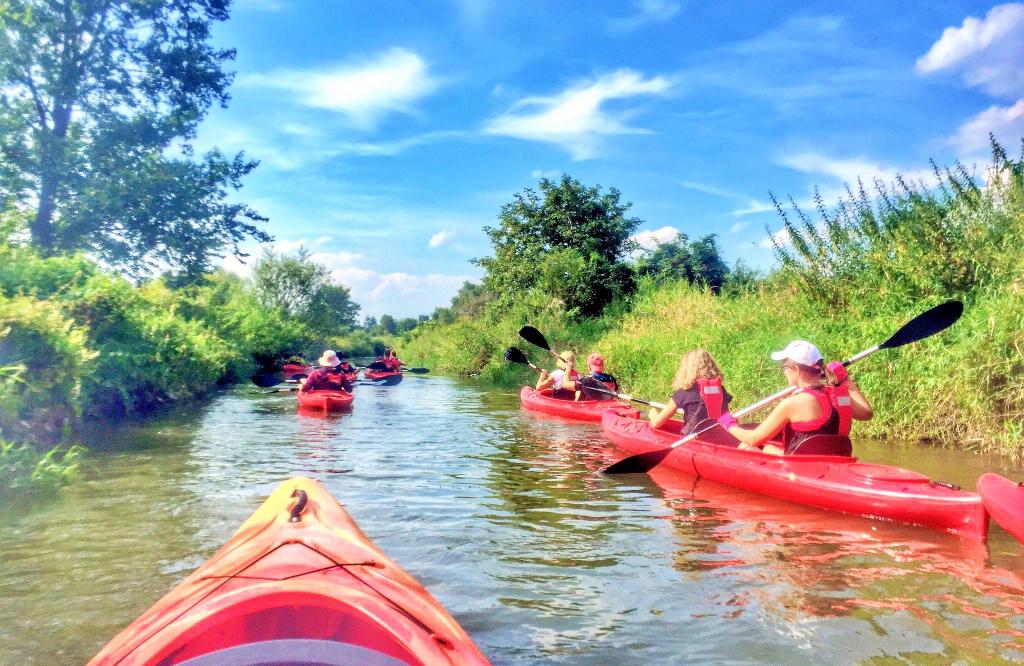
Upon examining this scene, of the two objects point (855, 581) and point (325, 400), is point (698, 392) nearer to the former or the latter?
point (855, 581)

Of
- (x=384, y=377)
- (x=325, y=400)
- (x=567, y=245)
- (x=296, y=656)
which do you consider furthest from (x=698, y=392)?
(x=567, y=245)

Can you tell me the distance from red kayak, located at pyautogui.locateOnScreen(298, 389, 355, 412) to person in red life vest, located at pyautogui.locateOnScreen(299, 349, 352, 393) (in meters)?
0.22

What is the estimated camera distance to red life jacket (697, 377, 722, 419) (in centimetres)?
716

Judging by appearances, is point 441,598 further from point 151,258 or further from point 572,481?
point 151,258

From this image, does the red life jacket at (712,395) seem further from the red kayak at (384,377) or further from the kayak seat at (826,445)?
the red kayak at (384,377)

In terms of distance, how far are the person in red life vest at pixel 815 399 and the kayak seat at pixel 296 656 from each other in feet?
14.6

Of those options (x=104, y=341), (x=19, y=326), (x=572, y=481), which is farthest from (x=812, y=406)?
(x=104, y=341)

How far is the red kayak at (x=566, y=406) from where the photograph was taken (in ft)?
38.9

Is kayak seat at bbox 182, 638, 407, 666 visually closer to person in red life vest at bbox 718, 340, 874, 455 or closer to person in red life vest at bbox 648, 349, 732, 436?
person in red life vest at bbox 718, 340, 874, 455

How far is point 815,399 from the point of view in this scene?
19.1ft

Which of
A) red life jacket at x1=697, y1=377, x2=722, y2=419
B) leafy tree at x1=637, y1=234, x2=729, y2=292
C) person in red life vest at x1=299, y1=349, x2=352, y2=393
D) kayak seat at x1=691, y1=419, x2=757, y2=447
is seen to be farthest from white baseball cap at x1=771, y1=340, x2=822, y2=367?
leafy tree at x1=637, y1=234, x2=729, y2=292

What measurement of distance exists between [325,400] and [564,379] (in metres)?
3.94

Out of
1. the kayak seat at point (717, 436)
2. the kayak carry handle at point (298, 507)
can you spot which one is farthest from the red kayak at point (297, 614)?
the kayak seat at point (717, 436)

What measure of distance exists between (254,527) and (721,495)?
14.2ft
